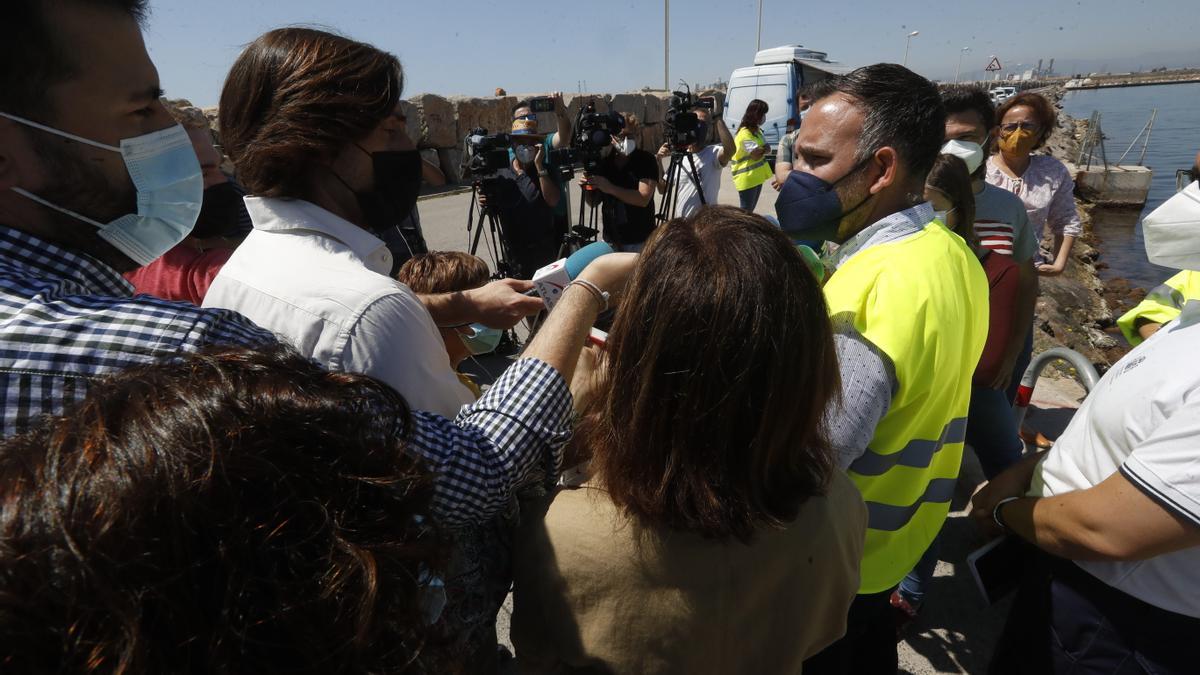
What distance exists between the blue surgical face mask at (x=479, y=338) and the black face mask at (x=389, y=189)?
1.75 feet

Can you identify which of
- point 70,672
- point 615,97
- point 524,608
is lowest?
point 524,608

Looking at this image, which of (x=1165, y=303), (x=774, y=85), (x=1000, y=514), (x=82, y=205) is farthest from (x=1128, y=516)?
(x=774, y=85)

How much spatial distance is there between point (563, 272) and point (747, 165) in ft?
18.6

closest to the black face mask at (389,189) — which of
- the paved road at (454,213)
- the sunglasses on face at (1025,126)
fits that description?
the sunglasses on face at (1025,126)

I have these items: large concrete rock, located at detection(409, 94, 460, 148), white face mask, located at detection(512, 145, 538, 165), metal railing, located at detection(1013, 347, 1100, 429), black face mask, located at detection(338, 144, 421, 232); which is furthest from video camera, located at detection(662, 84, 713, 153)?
large concrete rock, located at detection(409, 94, 460, 148)

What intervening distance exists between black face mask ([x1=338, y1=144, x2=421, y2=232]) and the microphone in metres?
0.42

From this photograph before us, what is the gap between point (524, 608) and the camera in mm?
1071

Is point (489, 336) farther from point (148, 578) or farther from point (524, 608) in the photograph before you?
point (148, 578)

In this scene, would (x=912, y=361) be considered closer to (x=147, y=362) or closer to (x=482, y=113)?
(x=147, y=362)

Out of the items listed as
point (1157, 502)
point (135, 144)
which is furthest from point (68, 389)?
point (1157, 502)

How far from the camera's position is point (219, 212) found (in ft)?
7.67

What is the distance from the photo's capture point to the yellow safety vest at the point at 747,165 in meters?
6.54

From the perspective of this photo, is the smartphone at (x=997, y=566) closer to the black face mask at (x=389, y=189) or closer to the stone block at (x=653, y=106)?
A: the black face mask at (x=389, y=189)

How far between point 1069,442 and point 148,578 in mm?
1750
